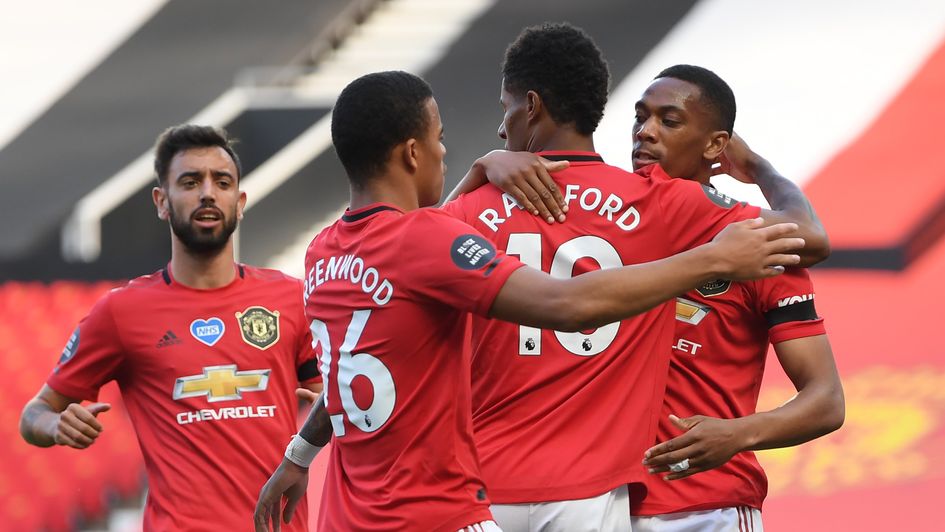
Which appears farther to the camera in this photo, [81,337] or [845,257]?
[845,257]

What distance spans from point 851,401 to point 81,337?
4.86 meters

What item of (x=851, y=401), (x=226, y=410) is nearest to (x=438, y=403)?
(x=226, y=410)

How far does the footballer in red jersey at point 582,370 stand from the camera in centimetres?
284

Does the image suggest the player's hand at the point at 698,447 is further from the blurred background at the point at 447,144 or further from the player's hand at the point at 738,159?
the blurred background at the point at 447,144

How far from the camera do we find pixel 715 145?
3365 mm

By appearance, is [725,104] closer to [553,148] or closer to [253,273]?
[553,148]

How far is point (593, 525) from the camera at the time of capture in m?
2.83

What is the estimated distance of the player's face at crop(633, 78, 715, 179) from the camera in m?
3.27

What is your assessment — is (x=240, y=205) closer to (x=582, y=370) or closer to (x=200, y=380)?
(x=200, y=380)

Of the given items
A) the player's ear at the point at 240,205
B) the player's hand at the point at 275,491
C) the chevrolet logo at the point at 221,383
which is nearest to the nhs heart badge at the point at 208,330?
the chevrolet logo at the point at 221,383

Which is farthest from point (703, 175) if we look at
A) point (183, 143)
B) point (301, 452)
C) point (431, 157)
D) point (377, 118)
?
point (183, 143)

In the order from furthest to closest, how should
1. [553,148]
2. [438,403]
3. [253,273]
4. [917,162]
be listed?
[917,162], [253,273], [553,148], [438,403]

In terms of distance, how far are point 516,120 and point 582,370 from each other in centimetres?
66

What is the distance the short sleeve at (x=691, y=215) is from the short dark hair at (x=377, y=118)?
615 millimetres
